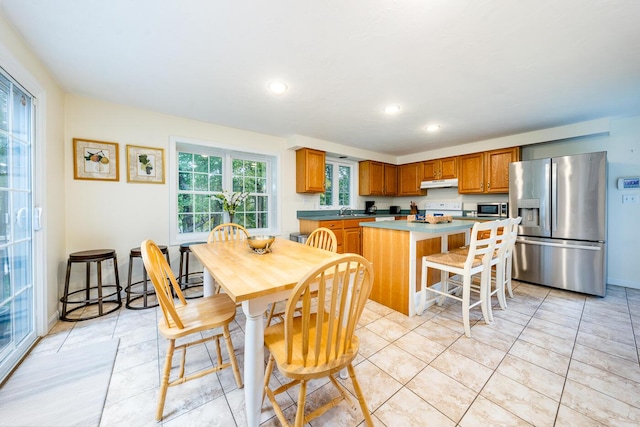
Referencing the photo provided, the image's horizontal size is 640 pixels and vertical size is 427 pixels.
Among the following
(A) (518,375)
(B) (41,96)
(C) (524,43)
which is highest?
(C) (524,43)

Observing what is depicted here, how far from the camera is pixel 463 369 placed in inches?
64.8

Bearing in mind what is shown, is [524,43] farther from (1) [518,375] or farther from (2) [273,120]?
(2) [273,120]

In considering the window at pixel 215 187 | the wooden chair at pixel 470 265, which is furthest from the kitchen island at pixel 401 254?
the window at pixel 215 187

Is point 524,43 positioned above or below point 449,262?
above

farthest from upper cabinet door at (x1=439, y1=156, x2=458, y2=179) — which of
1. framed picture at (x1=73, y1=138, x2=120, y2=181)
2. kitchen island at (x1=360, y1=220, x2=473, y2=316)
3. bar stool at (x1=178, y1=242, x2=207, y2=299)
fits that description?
framed picture at (x1=73, y1=138, x2=120, y2=181)

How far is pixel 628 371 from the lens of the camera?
162 cm

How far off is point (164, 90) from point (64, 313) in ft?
7.64

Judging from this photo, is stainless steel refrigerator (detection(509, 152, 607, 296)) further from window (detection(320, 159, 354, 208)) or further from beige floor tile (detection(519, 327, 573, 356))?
window (detection(320, 159, 354, 208))

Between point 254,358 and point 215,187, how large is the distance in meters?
3.05

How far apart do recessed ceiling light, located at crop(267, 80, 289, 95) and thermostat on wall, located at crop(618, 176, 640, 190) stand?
14.7 ft

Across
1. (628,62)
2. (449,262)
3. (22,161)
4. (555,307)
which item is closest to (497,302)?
(555,307)

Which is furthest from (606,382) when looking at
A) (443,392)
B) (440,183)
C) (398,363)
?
(440,183)

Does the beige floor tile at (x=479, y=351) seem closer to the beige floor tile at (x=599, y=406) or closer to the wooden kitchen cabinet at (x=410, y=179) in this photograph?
the beige floor tile at (x=599, y=406)

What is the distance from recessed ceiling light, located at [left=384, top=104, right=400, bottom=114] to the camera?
2785 mm
